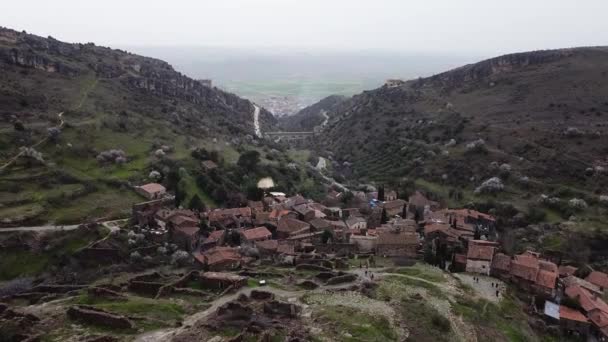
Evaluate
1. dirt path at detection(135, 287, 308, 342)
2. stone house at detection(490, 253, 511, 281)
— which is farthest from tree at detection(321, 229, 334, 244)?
stone house at detection(490, 253, 511, 281)

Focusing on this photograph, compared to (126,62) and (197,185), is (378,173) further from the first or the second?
(126,62)

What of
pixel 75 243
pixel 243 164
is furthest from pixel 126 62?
pixel 75 243

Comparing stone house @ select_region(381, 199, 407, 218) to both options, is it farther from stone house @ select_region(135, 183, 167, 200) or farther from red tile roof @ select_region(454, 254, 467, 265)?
stone house @ select_region(135, 183, 167, 200)

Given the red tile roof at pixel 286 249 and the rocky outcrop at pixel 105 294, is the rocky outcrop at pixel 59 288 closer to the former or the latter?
the rocky outcrop at pixel 105 294

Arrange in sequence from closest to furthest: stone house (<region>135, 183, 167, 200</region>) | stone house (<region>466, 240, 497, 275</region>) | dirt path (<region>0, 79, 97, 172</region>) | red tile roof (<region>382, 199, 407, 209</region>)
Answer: stone house (<region>466, 240, 497, 275</region>), dirt path (<region>0, 79, 97, 172</region>), stone house (<region>135, 183, 167, 200</region>), red tile roof (<region>382, 199, 407, 209</region>)

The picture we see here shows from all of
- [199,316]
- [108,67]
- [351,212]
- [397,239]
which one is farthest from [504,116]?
[199,316]

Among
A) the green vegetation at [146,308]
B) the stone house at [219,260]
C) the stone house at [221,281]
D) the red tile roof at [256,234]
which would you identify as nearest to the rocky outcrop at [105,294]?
the green vegetation at [146,308]

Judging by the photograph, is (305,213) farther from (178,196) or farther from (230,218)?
(178,196)
